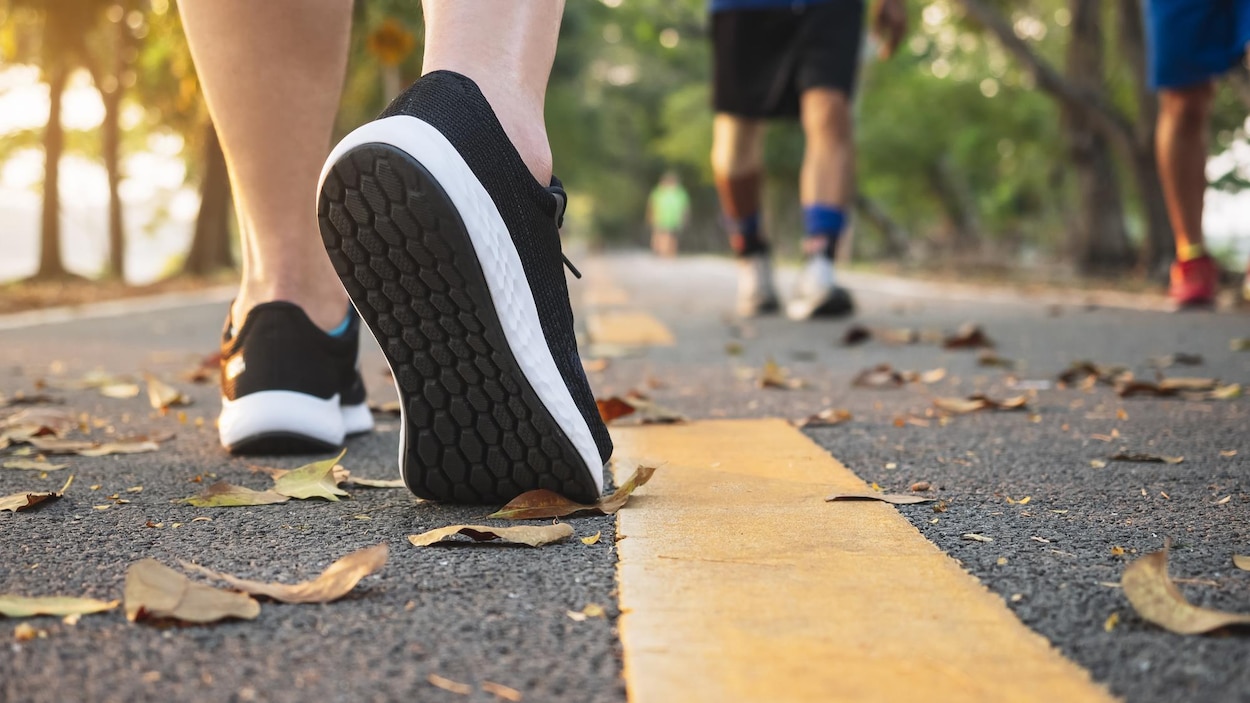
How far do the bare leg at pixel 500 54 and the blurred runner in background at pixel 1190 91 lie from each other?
12.8 ft

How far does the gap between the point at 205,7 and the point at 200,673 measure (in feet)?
4.87

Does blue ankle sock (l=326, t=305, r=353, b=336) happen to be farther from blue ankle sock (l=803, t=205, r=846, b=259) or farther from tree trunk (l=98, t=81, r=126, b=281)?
tree trunk (l=98, t=81, r=126, b=281)

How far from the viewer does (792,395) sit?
9.78 feet

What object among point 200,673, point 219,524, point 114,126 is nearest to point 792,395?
point 219,524

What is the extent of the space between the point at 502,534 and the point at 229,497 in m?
0.51

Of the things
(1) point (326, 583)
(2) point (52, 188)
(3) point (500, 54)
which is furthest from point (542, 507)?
(2) point (52, 188)

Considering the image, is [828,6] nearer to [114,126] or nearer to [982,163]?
[114,126]

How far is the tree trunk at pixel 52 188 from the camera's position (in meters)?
13.2

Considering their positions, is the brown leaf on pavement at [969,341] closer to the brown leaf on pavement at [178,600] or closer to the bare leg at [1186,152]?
the bare leg at [1186,152]

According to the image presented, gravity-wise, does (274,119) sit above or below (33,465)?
above

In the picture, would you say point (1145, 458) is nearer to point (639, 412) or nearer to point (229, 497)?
point (639, 412)

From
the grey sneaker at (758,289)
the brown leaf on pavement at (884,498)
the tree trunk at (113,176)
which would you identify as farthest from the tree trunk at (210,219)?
the brown leaf on pavement at (884,498)

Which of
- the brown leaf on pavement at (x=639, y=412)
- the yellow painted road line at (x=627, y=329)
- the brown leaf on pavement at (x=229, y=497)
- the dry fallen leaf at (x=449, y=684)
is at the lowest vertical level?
the yellow painted road line at (x=627, y=329)

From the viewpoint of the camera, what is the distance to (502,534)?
138cm
